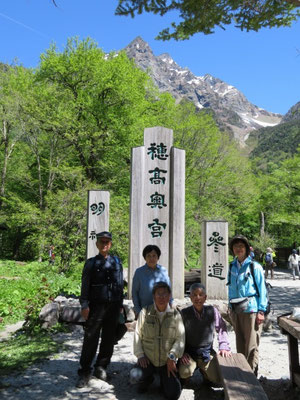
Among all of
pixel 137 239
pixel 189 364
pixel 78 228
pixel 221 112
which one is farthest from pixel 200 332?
pixel 221 112

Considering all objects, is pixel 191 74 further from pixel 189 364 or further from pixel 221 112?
pixel 189 364

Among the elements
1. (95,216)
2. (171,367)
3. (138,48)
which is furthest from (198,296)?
(138,48)

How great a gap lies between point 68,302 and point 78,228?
213 inches

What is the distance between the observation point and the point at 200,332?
3.22 m

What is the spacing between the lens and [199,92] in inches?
6383

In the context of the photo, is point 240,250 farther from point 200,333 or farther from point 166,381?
point 166,381

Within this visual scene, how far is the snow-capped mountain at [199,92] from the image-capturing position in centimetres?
15538

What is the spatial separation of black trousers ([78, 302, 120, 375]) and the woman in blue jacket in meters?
1.35

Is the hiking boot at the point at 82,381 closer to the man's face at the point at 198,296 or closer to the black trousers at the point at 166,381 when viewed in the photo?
the black trousers at the point at 166,381

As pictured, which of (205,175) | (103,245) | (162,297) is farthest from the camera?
(205,175)

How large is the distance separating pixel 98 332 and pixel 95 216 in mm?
4728

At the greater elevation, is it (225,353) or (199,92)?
(199,92)

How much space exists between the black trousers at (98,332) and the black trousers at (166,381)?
2.08 feet

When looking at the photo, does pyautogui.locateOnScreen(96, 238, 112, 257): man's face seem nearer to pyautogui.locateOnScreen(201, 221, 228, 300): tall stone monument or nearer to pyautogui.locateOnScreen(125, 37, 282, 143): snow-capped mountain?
pyautogui.locateOnScreen(201, 221, 228, 300): tall stone monument
